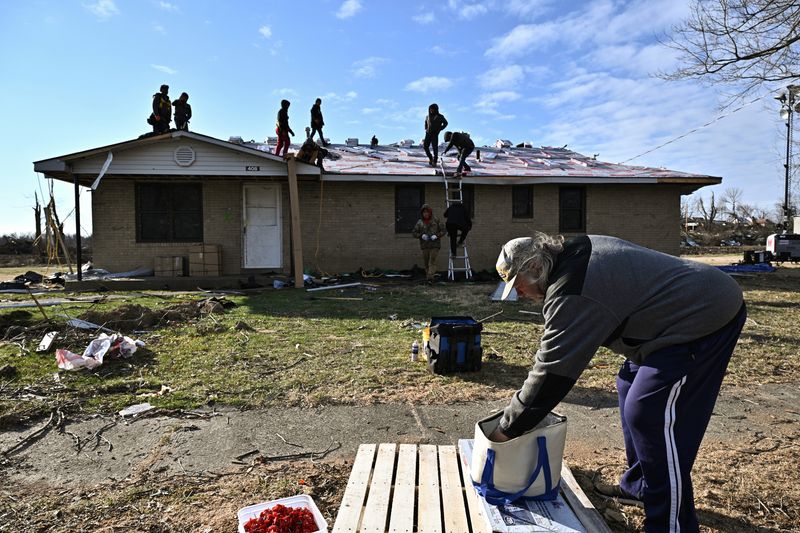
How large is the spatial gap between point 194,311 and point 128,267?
702 centimetres

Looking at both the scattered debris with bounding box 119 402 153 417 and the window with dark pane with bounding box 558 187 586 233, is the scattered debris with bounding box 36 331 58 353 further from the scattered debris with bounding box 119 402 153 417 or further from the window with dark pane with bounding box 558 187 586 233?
the window with dark pane with bounding box 558 187 586 233


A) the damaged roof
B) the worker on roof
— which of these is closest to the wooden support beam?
the damaged roof

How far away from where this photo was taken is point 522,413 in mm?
2436

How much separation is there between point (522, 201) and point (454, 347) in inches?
490

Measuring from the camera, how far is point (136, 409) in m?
4.39

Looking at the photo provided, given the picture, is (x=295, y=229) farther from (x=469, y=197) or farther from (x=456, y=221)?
(x=469, y=197)

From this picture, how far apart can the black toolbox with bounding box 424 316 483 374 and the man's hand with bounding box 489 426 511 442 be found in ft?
8.71

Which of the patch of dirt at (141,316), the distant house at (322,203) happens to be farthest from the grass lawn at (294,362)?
the distant house at (322,203)

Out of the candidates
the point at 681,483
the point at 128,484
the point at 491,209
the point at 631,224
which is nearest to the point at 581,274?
the point at 681,483

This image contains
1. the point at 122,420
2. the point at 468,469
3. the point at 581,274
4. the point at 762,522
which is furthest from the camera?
the point at 122,420

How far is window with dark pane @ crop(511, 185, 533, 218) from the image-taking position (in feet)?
55.3

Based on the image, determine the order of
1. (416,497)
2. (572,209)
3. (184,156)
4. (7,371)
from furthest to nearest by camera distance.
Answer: (572,209), (184,156), (7,371), (416,497)

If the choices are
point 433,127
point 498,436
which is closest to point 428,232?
point 433,127

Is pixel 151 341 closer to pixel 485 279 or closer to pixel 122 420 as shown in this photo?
pixel 122 420
